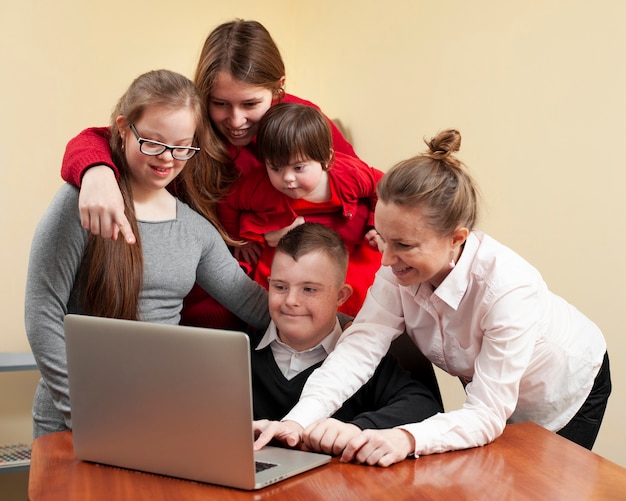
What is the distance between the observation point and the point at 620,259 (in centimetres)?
214

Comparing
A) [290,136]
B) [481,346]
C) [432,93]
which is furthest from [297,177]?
[432,93]

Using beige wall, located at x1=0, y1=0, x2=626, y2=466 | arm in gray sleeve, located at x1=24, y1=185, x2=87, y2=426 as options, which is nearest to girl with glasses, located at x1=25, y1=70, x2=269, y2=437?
arm in gray sleeve, located at x1=24, y1=185, x2=87, y2=426

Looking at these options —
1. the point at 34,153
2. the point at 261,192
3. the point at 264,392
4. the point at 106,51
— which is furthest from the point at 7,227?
the point at 264,392

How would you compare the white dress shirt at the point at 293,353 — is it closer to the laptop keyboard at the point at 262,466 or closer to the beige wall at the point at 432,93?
the laptop keyboard at the point at 262,466

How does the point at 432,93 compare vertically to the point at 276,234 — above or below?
above

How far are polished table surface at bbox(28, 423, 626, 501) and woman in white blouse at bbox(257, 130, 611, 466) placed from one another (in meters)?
0.05

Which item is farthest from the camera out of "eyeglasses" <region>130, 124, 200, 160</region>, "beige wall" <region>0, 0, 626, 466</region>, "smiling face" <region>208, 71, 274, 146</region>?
"beige wall" <region>0, 0, 626, 466</region>

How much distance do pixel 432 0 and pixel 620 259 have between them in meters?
1.34

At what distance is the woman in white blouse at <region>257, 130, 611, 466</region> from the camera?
1227 mm

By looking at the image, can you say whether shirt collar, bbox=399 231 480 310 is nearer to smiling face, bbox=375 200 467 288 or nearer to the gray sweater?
smiling face, bbox=375 200 467 288

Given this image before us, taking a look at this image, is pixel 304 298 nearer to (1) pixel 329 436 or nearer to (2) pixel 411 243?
(2) pixel 411 243

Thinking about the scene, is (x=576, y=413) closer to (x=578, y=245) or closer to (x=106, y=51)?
(x=578, y=245)

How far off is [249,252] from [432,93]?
1316 mm

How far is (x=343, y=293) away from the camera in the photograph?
1719 millimetres
